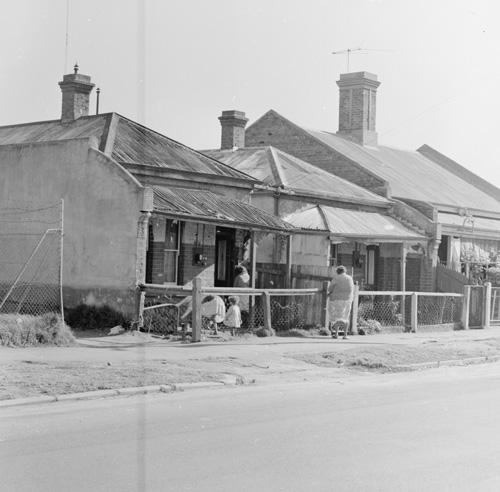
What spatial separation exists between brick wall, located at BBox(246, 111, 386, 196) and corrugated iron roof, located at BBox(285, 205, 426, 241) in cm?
240

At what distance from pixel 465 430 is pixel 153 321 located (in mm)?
9706

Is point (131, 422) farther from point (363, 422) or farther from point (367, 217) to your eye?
point (367, 217)

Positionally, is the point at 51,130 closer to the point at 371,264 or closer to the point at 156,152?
the point at 156,152

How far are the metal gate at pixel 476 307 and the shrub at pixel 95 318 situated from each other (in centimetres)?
1059

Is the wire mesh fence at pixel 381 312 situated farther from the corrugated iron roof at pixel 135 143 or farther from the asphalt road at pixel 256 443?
the asphalt road at pixel 256 443

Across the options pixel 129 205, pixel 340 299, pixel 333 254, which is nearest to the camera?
pixel 129 205

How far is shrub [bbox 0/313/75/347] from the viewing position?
14.3 m

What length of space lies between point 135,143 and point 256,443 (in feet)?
48.3

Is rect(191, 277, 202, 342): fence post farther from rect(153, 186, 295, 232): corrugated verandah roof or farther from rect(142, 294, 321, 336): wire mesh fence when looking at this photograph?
rect(153, 186, 295, 232): corrugated verandah roof

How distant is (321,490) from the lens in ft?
20.6

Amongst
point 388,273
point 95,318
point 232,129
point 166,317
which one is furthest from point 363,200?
point 95,318

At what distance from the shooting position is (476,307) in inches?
948

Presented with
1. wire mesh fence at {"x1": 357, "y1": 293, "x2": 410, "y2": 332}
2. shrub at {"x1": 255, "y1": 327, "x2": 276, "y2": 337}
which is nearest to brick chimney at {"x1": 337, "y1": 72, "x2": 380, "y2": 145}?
wire mesh fence at {"x1": 357, "y1": 293, "x2": 410, "y2": 332}

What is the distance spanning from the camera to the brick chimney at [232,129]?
29625mm
